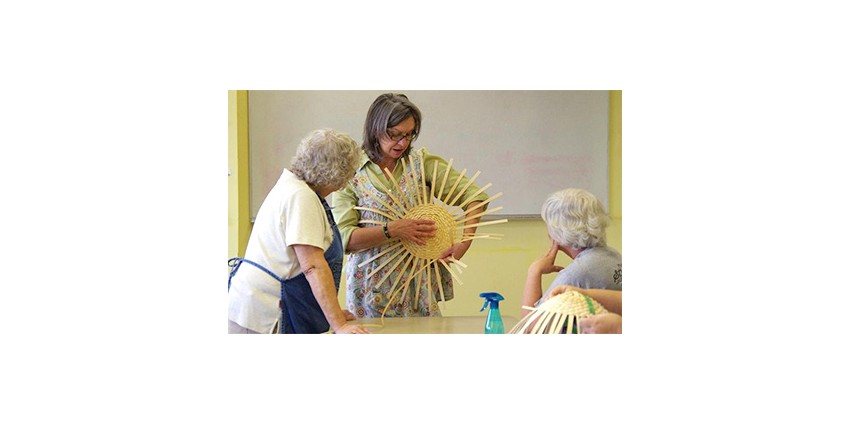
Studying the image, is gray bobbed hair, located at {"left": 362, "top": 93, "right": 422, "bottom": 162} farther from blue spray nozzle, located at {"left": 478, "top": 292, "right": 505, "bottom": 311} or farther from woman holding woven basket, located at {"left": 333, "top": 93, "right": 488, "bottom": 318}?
blue spray nozzle, located at {"left": 478, "top": 292, "right": 505, "bottom": 311}

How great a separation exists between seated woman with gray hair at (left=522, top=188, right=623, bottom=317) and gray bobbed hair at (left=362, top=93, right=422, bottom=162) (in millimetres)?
682

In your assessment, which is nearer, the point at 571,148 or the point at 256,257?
the point at 256,257

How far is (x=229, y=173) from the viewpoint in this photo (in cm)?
343

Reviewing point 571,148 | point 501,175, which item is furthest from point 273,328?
point 571,148

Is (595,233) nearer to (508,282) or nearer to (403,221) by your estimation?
(508,282)

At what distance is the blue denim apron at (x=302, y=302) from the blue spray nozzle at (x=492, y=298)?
2.00 ft

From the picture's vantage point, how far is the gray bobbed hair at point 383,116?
3.42 meters

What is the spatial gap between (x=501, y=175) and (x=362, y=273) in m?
0.71

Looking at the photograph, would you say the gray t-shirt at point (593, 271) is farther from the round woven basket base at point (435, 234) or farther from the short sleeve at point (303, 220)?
the short sleeve at point (303, 220)

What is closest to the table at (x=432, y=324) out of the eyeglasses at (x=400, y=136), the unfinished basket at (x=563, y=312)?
the unfinished basket at (x=563, y=312)

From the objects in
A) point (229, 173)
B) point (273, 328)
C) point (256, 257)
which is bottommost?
point (273, 328)

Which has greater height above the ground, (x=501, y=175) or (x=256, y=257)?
(x=501, y=175)

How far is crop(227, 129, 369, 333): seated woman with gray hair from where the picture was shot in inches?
128

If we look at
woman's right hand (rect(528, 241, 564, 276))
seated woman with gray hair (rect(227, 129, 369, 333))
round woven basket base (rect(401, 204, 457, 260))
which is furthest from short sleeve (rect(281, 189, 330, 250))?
woman's right hand (rect(528, 241, 564, 276))
